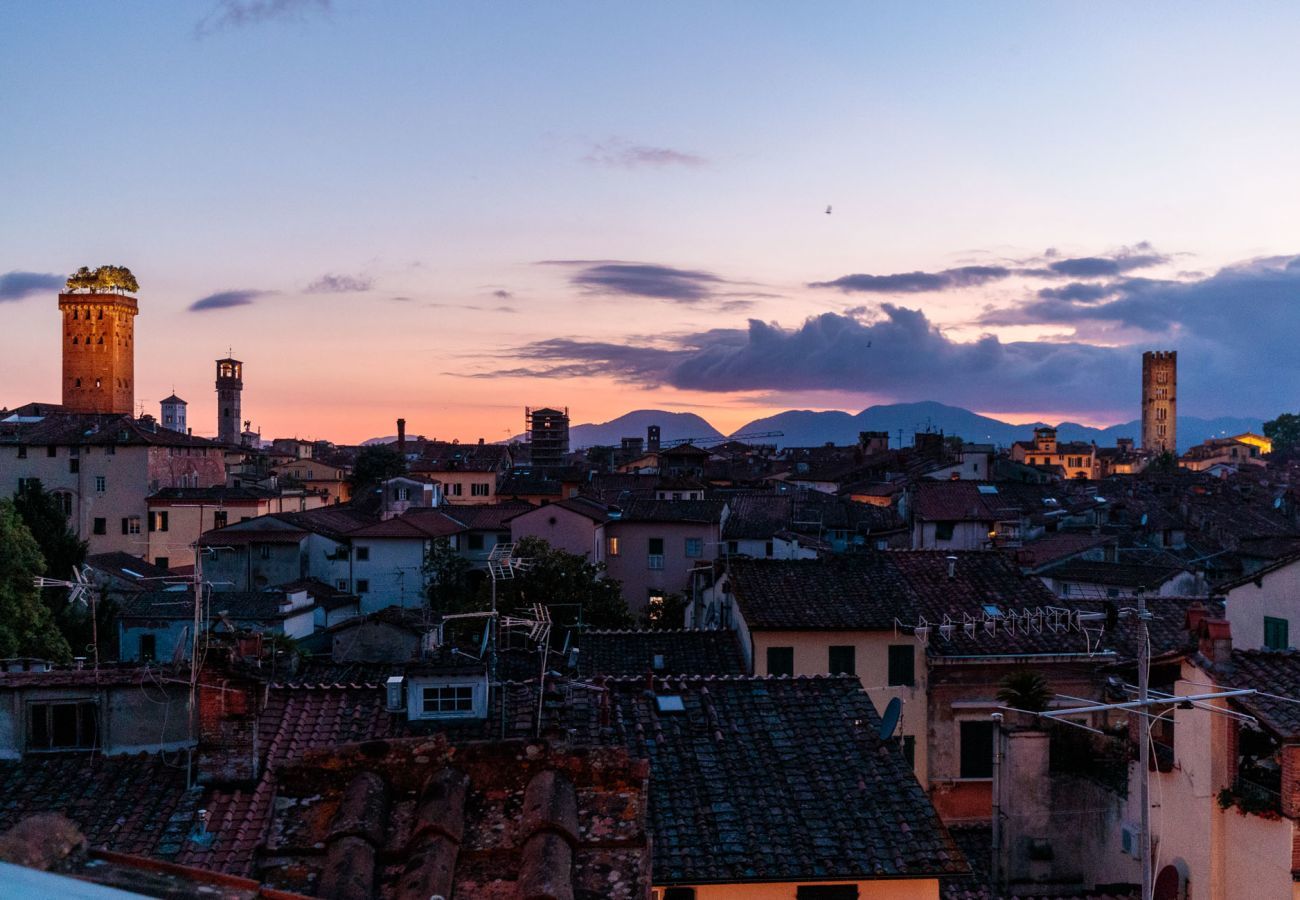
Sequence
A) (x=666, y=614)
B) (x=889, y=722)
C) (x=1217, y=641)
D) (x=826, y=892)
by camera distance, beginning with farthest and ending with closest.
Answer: (x=666, y=614) < (x=889, y=722) < (x=1217, y=641) < (x=826, y=892)

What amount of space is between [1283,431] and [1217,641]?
190 meters

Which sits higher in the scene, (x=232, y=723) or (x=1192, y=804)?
(x=232, y=723)

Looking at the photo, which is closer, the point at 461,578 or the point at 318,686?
the point at 318,686

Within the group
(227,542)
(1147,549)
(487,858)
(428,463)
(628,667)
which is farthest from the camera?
(428,463)

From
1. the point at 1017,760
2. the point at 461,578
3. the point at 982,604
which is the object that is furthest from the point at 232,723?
the point at 461,578

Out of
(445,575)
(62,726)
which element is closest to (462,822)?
(62,726)

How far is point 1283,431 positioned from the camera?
17750 centimetres

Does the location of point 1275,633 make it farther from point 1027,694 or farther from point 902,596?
point 1027,694

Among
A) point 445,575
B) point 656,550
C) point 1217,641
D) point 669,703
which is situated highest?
point 1217,641

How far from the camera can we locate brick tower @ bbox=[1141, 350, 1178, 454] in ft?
600

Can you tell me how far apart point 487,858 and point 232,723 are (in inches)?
268

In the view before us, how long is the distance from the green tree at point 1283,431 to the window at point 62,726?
188 metres

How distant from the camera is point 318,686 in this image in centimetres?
1331

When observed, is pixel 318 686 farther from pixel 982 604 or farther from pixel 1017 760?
pixel 982 604
